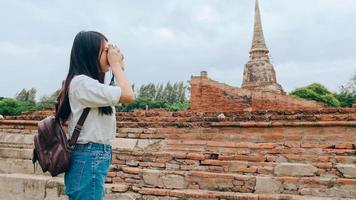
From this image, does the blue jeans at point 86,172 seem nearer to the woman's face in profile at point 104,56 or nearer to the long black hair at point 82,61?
the long black hair at point 82,61

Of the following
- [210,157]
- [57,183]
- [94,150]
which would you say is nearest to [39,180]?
[57,183]

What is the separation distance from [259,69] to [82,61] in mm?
22679

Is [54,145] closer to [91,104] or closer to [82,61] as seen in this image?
[91,104]

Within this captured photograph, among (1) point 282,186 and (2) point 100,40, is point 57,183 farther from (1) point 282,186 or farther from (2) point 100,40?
(2) point 100,40

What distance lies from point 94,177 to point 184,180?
2389 millimetres

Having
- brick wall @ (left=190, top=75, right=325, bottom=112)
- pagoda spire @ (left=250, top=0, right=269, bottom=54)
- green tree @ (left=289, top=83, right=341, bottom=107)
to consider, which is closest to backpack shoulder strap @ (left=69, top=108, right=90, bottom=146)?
brick wall @ (left=190, top=75, right=325, bottom=112)

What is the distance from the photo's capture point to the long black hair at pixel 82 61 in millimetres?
1994

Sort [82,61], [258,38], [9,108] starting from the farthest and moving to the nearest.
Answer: [9,108] → [258,38] → [82,61]

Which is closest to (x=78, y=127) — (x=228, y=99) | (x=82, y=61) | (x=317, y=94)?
(x=82, y=61)

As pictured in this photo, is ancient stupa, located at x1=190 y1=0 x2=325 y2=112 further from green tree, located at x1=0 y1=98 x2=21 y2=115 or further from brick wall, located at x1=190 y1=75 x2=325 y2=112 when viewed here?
green tree, located at x1=0 y1=98 x2=21 y2=115

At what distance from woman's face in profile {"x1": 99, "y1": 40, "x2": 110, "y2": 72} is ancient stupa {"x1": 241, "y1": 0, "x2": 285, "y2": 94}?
67.0 feet

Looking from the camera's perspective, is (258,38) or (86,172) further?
(258,38)

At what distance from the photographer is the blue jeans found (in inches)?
72.4

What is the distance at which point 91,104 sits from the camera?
190cm
